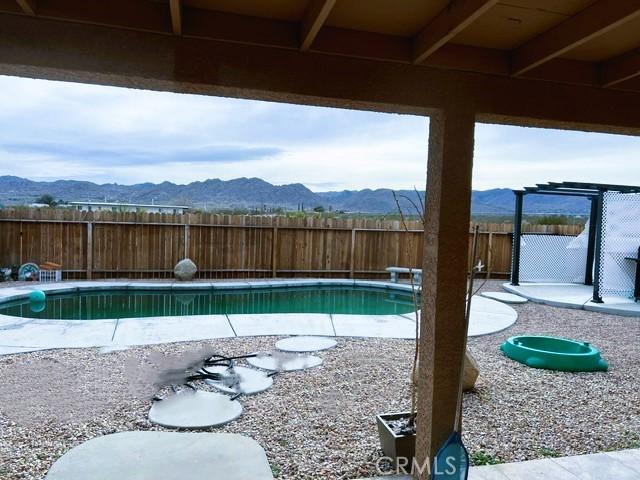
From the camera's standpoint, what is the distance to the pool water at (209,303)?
323 inches

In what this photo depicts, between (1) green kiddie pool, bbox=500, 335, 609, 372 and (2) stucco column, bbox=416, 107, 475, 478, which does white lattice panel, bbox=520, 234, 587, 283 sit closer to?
(1) green kiddie pool, bbox=500, 335, 609, 372

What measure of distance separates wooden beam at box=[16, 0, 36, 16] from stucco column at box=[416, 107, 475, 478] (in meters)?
1.72

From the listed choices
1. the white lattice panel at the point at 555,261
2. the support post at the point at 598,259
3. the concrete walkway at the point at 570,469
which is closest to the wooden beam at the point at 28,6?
the concrete walkway at the point at 570,469

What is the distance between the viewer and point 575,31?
196 cm

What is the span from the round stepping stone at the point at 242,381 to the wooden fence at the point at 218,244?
22.4 feet

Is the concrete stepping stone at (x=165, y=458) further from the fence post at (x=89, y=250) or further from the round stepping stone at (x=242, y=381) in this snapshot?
the fence post at (x=89, y=250)

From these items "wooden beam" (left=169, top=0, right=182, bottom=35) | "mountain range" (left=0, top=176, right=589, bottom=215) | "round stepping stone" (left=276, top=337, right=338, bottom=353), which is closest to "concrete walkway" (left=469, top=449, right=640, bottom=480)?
"wooden beam" (left=169, top=0, right=182, bottom=35)

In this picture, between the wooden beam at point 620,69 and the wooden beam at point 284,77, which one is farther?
the wooden beam at point 620,69

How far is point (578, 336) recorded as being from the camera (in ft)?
21.8

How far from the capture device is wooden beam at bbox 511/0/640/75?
1.77 metres

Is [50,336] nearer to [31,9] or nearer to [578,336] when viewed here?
[31,9]

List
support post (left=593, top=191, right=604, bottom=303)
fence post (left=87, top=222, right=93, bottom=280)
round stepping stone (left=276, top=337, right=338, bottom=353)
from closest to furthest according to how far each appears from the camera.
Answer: round stepping stone (left=276, top=337, right=338, bottom=353), support post (left=593, top=191, right=604, bottom=303), fence post (left=87, top=222, right=93, bottom=280)

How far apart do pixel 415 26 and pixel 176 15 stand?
3.23 feet

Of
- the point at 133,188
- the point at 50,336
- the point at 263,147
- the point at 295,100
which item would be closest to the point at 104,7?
the point at 295,100
